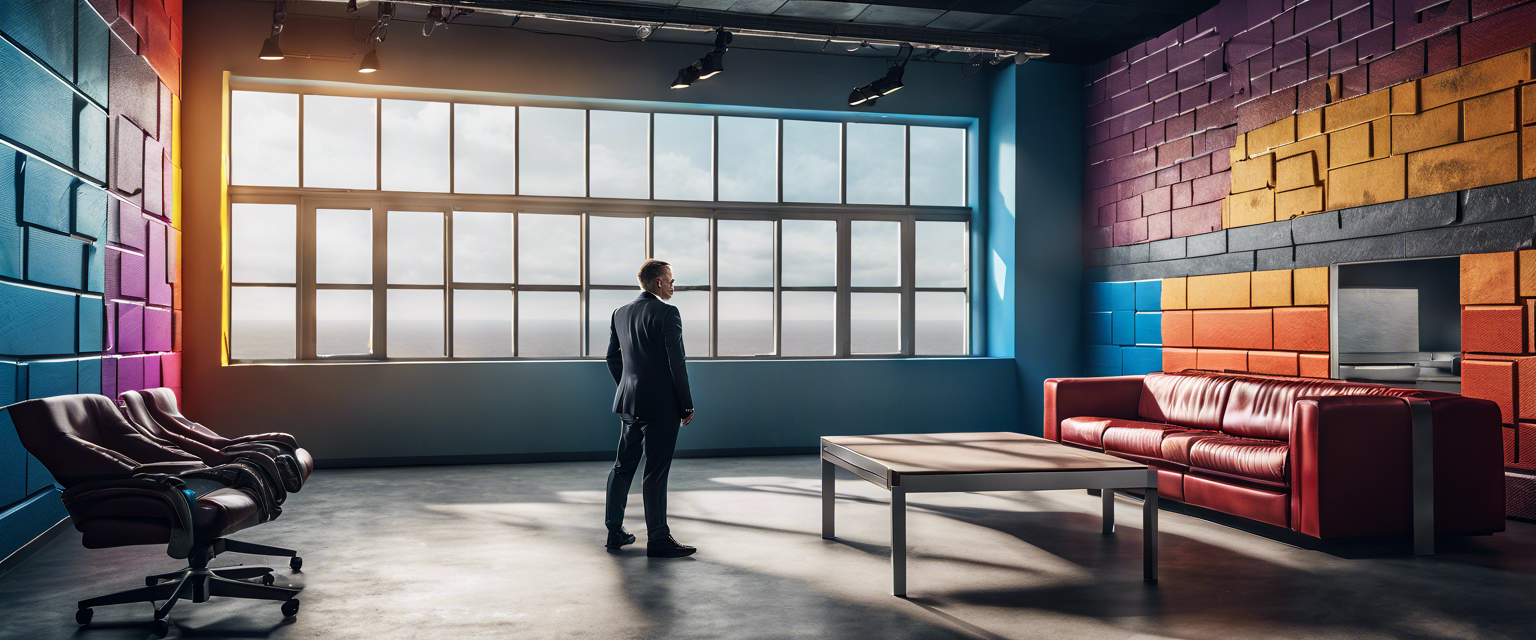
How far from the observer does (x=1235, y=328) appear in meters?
6.84

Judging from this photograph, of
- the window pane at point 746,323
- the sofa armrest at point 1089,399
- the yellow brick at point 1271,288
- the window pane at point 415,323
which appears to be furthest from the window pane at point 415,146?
the yellow brick at point 1271,288

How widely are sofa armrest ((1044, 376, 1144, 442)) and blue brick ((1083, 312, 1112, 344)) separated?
1618 millimetres

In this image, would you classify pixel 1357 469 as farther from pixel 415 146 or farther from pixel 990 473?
pixel 415 146

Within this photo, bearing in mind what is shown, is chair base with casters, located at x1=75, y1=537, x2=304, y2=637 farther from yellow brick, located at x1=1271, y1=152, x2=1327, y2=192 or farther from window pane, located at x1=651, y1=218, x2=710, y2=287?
yellow brick, located at x1=1271, y1=152, x2=1327, y2=192

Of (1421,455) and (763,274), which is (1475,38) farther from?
(763,274)

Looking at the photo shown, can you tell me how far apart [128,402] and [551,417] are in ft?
12.5

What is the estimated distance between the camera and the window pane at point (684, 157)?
8.38m

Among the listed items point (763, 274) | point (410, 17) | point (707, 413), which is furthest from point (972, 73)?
point (410, 17)

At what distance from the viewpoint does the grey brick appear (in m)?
4.86

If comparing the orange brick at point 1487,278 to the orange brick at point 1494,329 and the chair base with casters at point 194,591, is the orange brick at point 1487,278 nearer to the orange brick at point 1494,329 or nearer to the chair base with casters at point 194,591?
the orange brick at point 1494,329

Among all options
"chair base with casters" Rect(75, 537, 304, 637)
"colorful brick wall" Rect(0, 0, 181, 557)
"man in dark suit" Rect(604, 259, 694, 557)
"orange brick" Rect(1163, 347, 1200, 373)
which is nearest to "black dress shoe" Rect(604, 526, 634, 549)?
"man in dark suit" Rect(604, 259, 694, 557)

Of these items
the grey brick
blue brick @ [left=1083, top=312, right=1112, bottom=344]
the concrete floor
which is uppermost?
the grey brick

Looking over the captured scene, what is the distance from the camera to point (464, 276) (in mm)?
7961

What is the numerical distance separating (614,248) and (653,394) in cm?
412
